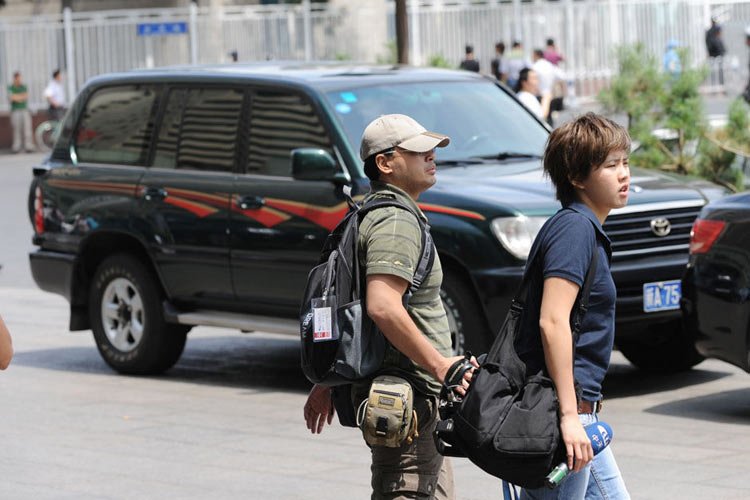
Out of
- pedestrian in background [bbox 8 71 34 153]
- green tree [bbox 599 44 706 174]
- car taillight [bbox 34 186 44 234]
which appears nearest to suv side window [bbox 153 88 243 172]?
car taillight [bbox 34 186 44 234]

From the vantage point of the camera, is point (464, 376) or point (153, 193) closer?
point (464, 376)

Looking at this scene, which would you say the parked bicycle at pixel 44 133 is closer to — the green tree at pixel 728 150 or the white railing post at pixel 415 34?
the white railing post at pixel 415 34

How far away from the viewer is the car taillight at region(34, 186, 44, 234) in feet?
34.8

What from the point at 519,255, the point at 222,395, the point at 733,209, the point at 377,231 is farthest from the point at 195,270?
the point at 377,231

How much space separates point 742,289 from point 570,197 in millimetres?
3989

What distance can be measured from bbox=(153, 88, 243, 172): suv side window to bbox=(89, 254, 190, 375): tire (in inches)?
29.9

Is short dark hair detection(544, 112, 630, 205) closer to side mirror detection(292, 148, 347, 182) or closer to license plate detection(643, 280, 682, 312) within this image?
license plate detection(643, 280, 682, 312)

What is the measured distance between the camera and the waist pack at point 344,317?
4395 millimetres

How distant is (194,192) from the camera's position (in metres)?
9.54

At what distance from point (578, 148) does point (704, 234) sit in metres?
4.25

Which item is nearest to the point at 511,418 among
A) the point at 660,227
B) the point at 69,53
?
the point at 660,227

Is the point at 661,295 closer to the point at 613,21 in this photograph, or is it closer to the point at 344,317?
the point at 344,317

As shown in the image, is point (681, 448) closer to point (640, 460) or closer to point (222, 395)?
point (640, 460)

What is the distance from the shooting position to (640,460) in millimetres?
7125
